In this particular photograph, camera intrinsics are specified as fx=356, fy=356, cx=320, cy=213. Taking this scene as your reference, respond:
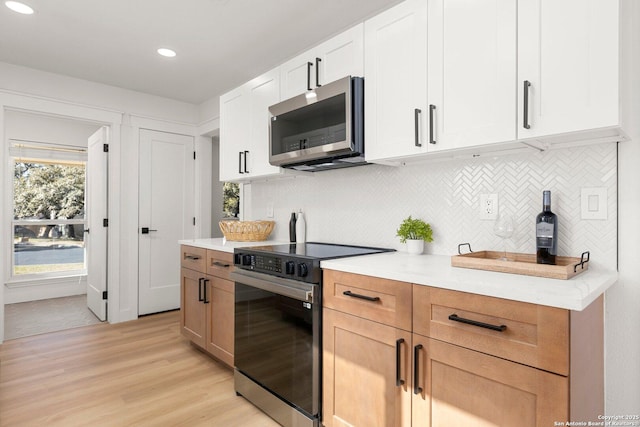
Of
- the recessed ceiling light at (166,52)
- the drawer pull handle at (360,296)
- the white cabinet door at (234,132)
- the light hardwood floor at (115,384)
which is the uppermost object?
the recessed ceiling light at (166,52)

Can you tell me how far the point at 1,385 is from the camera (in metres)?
2.47

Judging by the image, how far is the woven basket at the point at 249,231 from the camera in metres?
3.00

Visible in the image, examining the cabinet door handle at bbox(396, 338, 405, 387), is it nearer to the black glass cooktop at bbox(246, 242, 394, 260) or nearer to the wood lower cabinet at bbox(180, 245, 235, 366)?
the black glass cooktop at bbox(246, 242, 394, 260)

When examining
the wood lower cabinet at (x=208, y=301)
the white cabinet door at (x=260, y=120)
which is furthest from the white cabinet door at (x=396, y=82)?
the wood lower cabinet at (x=208, y=301)

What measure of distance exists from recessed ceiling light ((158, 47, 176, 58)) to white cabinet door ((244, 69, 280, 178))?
2.58 feet

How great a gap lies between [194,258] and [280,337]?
1330mm

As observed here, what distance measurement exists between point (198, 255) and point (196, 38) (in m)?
1.73

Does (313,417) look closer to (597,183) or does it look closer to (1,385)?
(597,183)

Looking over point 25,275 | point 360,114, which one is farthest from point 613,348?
point 25,275

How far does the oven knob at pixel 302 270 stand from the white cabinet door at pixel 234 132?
1.40 m

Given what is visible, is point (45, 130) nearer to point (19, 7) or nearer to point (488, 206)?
point (19, 7)

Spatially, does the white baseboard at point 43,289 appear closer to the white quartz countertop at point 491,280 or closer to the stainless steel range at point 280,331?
the stainless steel range at point 280,331

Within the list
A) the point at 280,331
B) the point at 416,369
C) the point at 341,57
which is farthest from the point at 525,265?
the point at 341,57

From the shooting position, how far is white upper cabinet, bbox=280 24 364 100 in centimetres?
205
